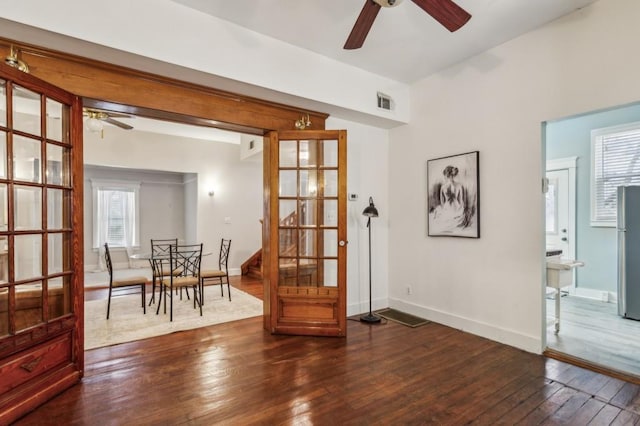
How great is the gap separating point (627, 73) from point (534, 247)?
1631 millimetres

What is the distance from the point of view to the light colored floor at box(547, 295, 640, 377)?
288 cm

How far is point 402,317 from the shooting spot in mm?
4203

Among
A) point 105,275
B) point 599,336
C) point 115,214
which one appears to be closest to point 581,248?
point 599,336

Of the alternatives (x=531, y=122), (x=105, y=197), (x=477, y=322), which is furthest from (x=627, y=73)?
(x=105, y=197)

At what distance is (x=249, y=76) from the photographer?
3.10m

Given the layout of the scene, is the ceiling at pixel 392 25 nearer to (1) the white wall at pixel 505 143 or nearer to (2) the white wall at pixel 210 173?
(1) the white wall at pixel 505 143

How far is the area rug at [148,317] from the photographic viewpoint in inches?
141

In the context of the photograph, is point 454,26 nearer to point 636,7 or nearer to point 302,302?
point 636,7

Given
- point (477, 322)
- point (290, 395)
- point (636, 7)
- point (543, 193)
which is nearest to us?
point (290, 395)

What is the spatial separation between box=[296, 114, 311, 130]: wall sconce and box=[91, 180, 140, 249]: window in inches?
271

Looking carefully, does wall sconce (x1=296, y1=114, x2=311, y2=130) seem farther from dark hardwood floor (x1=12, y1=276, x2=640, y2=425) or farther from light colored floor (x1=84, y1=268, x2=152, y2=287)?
light colored floor (x1=84, y1=268, x2=152, y2=287)

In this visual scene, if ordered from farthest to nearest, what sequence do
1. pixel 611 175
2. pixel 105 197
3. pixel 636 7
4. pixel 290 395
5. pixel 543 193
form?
pixel 105 197
pixel 611 175
pixel 543 193
pixel 636 7
pixel 290 395

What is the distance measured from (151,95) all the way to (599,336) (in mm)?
5255

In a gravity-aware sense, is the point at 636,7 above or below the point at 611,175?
above
